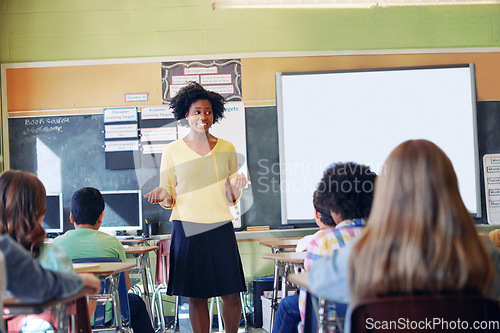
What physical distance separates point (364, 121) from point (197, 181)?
2.41 meters

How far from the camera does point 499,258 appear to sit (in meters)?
1.58

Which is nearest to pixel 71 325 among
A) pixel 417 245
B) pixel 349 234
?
pixel 349 234

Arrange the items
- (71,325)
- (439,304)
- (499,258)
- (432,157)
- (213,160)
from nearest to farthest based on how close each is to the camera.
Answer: (439,304) → (432,157) → (499,258) → (71,325) → (213,160)

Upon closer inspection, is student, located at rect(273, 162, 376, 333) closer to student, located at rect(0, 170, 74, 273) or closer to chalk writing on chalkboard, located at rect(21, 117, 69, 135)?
student, located at rect(0, 170, 74, 273)

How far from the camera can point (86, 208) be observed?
3.03m

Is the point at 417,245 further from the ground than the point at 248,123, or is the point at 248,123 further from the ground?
the point at 248,123

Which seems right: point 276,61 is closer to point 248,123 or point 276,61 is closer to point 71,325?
point 248,123

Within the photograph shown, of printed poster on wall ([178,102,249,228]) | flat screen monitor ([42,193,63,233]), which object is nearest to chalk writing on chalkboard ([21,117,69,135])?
flat screen monitor ([42,193,63,233])

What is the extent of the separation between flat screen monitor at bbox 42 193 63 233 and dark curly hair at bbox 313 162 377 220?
10.7ft

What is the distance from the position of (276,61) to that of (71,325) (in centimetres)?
360

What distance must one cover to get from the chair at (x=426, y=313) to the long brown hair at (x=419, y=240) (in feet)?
0.18

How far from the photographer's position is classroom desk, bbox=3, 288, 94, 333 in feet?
4.82

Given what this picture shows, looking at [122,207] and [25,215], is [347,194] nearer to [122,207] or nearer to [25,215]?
[25,215]

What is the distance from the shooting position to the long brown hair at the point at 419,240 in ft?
4.23
